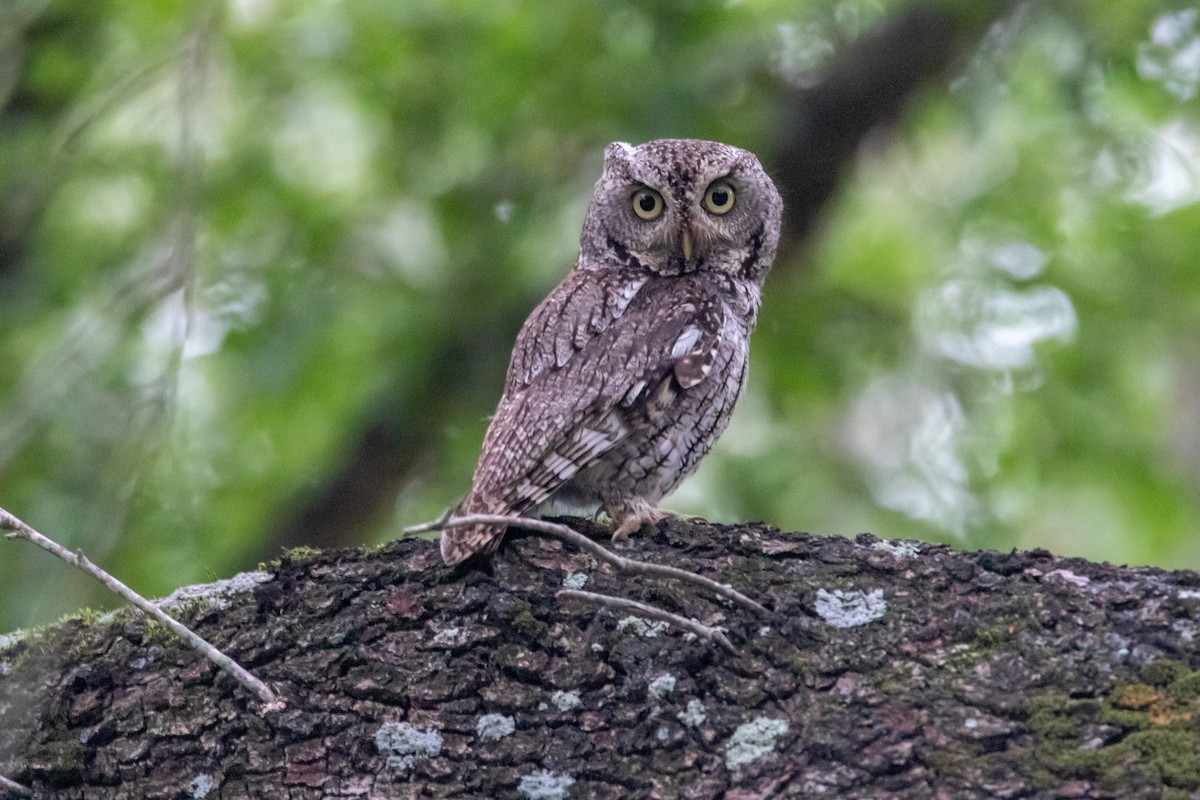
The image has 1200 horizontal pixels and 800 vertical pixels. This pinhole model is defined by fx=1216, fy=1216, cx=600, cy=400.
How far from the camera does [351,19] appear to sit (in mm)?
5020

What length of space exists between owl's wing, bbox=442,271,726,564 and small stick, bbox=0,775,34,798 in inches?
42.1

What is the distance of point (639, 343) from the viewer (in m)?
3.21

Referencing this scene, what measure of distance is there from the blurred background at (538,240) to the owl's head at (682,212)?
0.81 m

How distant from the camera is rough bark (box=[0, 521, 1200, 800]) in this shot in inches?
75.1

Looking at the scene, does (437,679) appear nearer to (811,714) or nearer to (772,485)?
(811,714)

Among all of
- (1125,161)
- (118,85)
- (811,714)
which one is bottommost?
(811,714)

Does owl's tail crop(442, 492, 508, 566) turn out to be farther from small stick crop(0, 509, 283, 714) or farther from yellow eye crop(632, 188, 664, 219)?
yellow eye crop(632, 188, 664, 219)

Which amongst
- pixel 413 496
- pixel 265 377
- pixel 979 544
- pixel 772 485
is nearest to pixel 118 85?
pixel 265 377

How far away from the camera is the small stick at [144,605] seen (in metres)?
2.07

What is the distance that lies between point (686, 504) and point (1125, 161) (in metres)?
2.47

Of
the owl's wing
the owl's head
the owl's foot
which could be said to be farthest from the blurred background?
the owl's foot

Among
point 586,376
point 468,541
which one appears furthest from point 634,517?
point 468,541

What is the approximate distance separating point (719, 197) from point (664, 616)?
6.16 feet

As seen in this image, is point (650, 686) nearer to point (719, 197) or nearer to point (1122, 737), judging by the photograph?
point (1122, 737)
